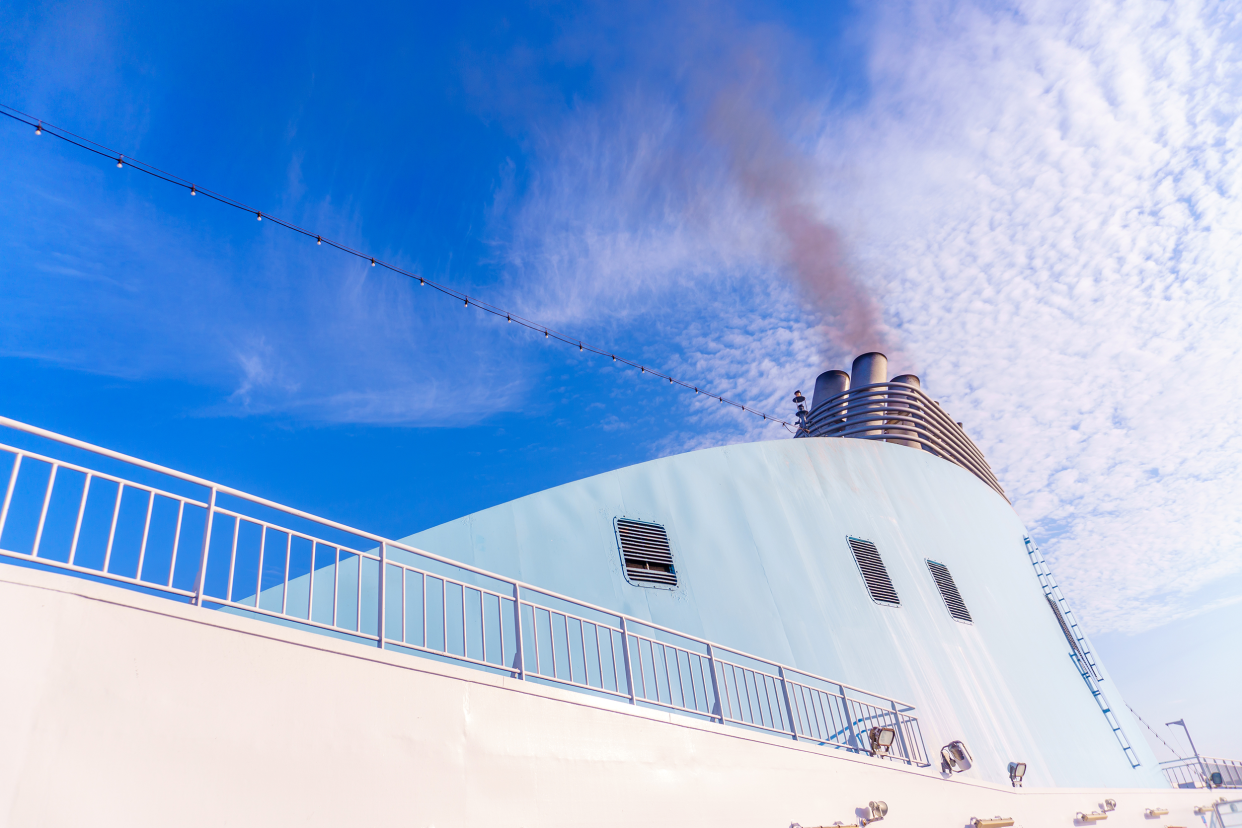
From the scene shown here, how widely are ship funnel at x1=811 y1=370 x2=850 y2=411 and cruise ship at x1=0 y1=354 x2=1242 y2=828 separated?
0.45 ft

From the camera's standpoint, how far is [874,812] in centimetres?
763

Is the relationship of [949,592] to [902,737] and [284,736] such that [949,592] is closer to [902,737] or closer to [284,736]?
[902,737]

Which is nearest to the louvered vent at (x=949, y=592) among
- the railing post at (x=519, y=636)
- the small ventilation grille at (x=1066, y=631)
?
the small ventilation grille at (x=1066, y=631)

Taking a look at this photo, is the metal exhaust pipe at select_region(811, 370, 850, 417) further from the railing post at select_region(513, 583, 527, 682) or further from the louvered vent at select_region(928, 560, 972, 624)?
the railing post at select_region(513, 583, 527, 682)

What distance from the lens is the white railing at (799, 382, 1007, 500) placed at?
1956 cm

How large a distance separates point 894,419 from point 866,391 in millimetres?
1056

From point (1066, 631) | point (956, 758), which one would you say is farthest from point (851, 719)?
point (1066, 631)

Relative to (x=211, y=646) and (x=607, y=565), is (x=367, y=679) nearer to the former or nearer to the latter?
(x=211, y=646)

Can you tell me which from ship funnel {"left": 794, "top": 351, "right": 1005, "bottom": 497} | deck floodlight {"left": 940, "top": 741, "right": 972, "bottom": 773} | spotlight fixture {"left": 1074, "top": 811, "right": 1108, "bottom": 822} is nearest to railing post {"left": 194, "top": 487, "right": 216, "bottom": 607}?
deck floodlight {"left": 940, "top": 741, "right": 972, "bottom": 773}

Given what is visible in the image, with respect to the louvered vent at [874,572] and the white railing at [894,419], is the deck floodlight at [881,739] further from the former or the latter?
the white railing at [894,419]

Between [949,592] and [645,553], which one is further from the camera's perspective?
[949,592]

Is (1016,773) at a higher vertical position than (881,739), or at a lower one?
lower

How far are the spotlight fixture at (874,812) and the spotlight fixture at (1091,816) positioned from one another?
5.79 meters

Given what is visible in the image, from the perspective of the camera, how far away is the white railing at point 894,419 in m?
19.6
